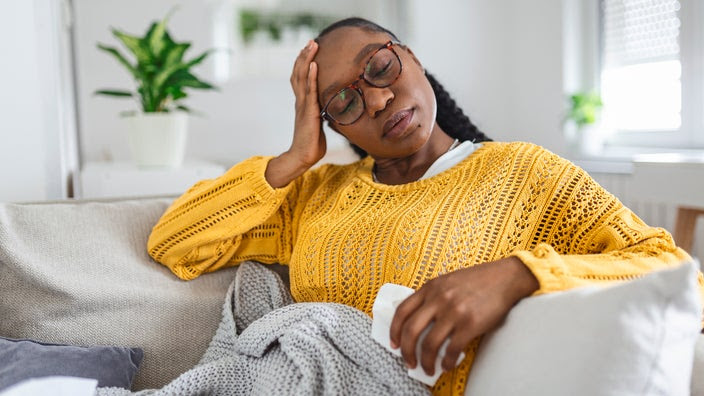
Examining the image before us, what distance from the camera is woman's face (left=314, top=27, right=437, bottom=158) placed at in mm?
1171

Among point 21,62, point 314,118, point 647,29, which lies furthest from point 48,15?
point 647,29

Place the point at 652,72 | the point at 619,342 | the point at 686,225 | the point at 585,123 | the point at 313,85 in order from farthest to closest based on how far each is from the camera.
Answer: the point at 585,123 < the point at 652,72 < the point at 686,225 < the point at 313,85 < the point at 619,342

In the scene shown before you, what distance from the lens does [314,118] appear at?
129 cm

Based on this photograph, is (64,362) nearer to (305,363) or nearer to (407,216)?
(305,363)

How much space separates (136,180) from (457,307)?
1.79m

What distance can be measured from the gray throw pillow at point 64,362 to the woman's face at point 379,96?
565 mm

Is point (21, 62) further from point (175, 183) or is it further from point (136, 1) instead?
point (136, 1)

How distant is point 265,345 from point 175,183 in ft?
4.99

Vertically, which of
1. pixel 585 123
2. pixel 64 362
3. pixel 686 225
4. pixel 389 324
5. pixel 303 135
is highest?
pixel 303 135

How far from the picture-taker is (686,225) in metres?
2.31

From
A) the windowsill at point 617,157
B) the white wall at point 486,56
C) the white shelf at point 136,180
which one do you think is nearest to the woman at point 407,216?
the white shelf at point 136,180

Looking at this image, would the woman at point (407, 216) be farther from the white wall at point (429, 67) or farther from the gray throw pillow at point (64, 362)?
the white wall at point (429, 67)

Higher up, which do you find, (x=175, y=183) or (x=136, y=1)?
(x=136, y=1)

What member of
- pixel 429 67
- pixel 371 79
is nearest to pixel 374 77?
pixel 371 79
